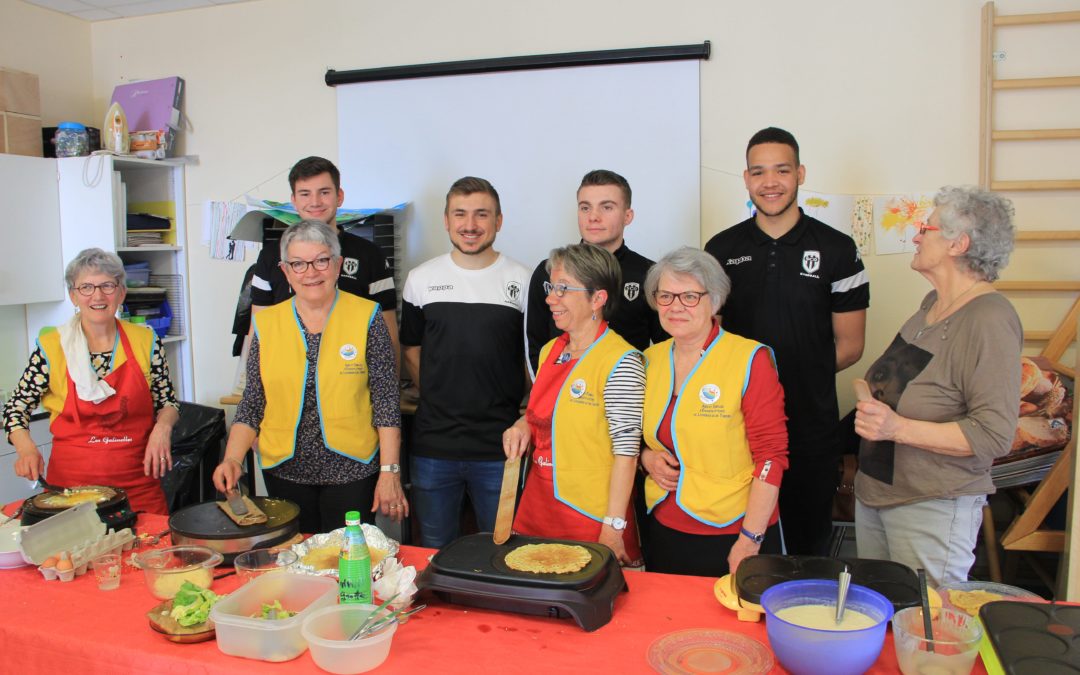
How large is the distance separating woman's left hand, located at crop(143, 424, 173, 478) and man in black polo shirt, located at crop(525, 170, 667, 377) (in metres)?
1.22

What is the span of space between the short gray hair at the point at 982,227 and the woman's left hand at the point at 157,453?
7.82 feet

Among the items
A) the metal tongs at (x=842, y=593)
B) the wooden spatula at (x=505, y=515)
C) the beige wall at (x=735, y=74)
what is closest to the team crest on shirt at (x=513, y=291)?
the wooden spatula at (x=505, y=515)

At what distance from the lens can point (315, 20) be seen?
435 centimetres

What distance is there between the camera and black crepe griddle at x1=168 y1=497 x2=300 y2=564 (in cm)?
196

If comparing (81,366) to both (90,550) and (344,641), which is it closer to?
(90,550)

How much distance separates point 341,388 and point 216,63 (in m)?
2.97

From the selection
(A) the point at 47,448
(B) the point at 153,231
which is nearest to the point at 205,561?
(A) the point at 47,448

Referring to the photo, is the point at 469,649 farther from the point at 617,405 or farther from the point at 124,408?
the point at 124,408

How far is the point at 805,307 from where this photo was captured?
2.67 metres

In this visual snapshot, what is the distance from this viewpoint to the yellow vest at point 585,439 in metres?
2.24

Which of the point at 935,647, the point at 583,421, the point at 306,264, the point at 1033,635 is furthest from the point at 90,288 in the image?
the point at 1033,635

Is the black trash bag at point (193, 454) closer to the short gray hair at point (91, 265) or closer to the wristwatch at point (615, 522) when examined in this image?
the short gray hair at point (91, 265)

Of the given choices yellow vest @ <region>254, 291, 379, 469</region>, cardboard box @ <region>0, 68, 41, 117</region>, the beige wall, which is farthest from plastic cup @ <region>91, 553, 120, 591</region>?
cardboard box @ <region>0, 68, 41, 117</region>

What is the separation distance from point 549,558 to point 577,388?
601mm
